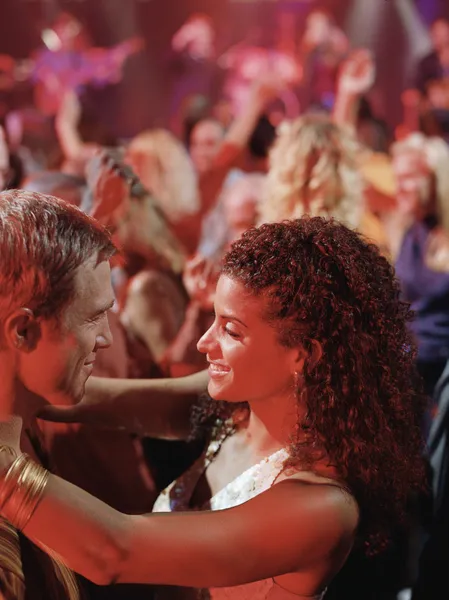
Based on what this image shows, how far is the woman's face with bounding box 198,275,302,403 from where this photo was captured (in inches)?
53.9

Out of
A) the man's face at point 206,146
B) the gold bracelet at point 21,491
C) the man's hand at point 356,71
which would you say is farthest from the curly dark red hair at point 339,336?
the man's hand at point 356,71

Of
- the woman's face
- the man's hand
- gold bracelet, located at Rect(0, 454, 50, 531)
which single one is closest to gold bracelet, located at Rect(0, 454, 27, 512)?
gold bracelet, located at Rect(0, 454, 50, 531)

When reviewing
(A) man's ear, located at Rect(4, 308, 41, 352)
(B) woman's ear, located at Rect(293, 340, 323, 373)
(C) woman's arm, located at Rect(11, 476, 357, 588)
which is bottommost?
(C) woman's arm, located at Rect(11, 476, 357, 588)

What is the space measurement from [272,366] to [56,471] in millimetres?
618

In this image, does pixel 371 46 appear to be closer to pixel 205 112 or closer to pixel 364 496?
pixel 205 112

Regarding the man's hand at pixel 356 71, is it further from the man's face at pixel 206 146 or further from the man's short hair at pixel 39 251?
the man's short hair at pixel 39 251

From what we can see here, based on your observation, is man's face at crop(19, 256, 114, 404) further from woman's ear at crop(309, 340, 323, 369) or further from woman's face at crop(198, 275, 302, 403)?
woman's ear at crop(309, 340, 323, 369)

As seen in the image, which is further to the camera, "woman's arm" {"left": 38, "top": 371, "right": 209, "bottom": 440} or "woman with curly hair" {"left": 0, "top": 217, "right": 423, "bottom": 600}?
"woman's arm" {"left": 38, "top": 371, "right": 209, "bottom": 440}

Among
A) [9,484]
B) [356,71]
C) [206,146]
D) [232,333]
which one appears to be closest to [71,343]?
[9,484]

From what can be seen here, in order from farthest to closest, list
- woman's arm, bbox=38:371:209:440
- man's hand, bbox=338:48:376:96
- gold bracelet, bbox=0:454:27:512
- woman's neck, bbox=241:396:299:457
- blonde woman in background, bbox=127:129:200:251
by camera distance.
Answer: man's hand, bbox=338:48:376:96 < blonde woman in background, bbox=127:129:200:251 < woman's arm, bbox=38:371:209:440 < woman's neck, bbox=241:396:299:457 < gold bracelet, bbox=0:454:27:512

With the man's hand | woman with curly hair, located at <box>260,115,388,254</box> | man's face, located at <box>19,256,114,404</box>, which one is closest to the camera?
man's face, located at <box>19,256,114,404</box>

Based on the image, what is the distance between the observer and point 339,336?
4.49 feet

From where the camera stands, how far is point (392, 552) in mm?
2217

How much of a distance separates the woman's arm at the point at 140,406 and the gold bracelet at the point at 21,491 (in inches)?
21.5
